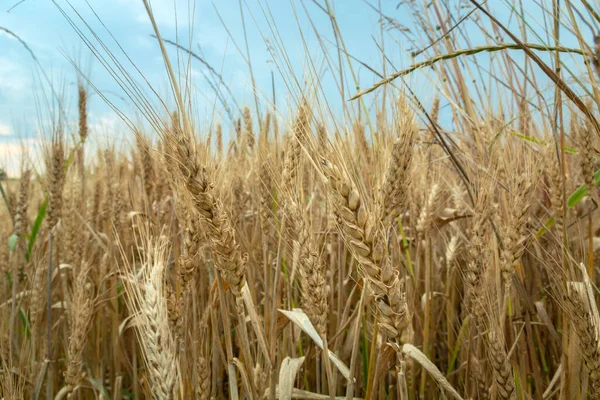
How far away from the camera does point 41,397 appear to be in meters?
1.99

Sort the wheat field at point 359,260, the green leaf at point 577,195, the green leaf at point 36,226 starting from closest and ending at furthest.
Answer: the wheat field at point 359,260 → the green leaf at point 577,195 → the green leaf at point 36,226

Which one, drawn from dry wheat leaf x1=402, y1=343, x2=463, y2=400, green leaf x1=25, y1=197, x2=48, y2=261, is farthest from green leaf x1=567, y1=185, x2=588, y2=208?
green leaf x1=25, y1=197, x2=48, y2=261

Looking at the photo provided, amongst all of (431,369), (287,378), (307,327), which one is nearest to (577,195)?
(431,369)

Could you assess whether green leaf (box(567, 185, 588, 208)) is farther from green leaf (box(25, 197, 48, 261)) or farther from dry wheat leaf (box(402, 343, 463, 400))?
green leaf (box(25, 197, 48, 261))

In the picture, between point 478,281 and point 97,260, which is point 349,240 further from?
point 97,260

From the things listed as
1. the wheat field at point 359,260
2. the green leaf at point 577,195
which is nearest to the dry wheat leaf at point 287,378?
the wheat field at point 359,260

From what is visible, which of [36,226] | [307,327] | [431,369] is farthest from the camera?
[36,226]

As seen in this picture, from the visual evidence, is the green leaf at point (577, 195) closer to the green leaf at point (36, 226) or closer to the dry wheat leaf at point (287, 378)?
the dry wheat leaf at point (287, 378)

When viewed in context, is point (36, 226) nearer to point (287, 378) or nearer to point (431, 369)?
point (287, 378)

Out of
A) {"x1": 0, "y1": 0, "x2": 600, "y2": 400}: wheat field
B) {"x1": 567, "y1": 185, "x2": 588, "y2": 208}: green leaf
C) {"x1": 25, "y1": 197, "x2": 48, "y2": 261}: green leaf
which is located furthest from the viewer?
{"x1": 25, "y1": 197, "x2": 48, "y2": 261}: green leaf

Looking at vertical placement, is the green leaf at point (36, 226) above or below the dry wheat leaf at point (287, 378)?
above

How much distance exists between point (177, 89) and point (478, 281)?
3.24 feet

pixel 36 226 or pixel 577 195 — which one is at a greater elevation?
pixel 36 226

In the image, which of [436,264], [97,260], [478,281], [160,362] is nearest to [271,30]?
[160,362]
